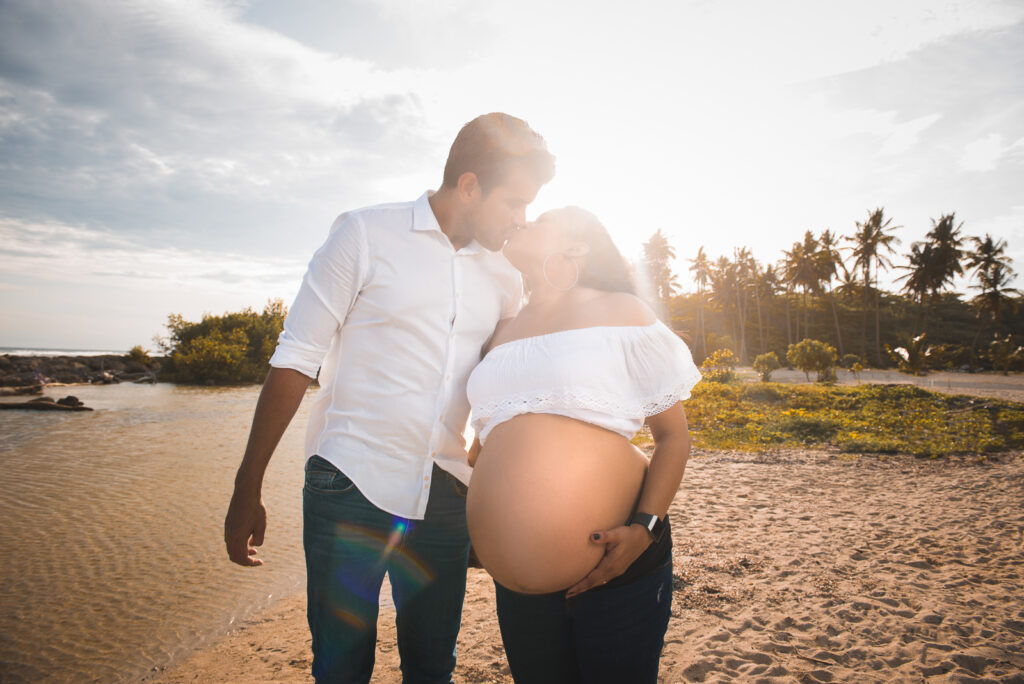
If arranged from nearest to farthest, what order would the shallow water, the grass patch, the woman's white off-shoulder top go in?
the woman's white off-shoulder top → the shallow water → the grass patch

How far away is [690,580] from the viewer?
16.5ft

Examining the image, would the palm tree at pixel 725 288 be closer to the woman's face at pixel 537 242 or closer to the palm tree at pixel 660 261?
the palm tree at pixel 660 261

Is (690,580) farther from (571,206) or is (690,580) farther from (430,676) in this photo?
(571,206)

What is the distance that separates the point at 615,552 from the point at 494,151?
1.57 meters

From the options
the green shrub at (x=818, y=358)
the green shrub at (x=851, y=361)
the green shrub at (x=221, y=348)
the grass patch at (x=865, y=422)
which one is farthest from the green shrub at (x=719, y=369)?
the green shrub at (x=221, y=348)

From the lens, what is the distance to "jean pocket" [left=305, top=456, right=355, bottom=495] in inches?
71.1

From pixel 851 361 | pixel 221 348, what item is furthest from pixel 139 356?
pixel 851 361

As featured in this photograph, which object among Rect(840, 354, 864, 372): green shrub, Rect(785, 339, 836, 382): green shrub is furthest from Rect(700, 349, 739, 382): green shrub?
Rect(840, 354, 864, 372): green shrub

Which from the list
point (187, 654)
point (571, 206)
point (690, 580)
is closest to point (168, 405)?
point (187, 654)

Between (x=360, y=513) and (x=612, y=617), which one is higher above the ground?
(x=360, y=513)

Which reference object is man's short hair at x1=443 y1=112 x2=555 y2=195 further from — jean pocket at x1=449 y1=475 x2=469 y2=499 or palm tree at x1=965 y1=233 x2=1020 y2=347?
palm tree at x1=965 y1=233 x2=1020 y2=347

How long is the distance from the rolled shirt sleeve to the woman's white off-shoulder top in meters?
0.59

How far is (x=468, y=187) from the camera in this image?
83.9 inches

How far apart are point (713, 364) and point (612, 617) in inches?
1078
